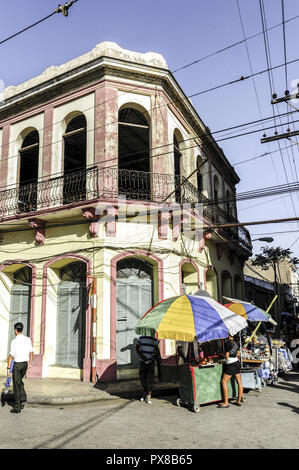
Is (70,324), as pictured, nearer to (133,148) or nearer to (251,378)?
(251,378)

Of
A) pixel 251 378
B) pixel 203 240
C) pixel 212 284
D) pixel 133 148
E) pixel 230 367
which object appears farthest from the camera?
pixel 133 148

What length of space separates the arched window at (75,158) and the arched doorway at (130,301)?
2833 mm

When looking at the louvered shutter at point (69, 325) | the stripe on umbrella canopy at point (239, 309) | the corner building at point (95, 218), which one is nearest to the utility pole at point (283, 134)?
the corner building at point (95, 218)

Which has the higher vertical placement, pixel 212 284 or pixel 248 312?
pixel 212 284

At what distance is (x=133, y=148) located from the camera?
1575cm

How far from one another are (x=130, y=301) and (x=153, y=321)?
389 cm

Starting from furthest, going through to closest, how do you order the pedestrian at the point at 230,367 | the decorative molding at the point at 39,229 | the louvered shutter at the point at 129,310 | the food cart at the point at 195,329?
the decorative molding at the point at 39,229
the louvered shutter at the point at 129,310
the pedestrian at the point at 230,367
the food cart at the point at 195,329

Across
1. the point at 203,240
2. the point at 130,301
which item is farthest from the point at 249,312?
the point at 203,240

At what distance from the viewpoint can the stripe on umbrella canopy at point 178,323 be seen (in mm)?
6859

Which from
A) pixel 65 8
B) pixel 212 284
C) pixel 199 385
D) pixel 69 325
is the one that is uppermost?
pixel 65 8

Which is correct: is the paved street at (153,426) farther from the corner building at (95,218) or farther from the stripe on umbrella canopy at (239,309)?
the corner building at (95,218)

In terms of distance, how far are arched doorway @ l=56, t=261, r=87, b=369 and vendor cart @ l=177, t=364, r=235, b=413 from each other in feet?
14.5

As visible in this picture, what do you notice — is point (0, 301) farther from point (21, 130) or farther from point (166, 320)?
point (166, 320)
